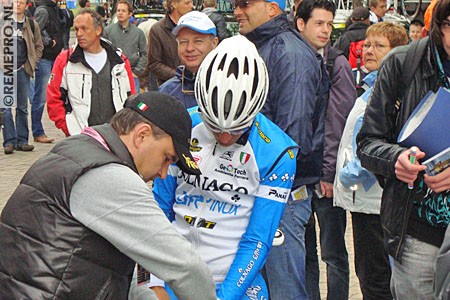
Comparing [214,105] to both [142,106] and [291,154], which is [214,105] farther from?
[142,106]

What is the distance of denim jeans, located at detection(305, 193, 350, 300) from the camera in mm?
5746

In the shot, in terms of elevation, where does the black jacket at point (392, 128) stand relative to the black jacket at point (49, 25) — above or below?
above

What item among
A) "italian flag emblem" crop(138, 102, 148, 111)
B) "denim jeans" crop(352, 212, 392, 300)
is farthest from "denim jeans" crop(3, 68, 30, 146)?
"italian flag emblem" crop(138, 102, 148, 111)

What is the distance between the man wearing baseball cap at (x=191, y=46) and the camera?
4.98 metres

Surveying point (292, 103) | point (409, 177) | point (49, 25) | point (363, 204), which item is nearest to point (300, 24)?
point (363, 204)

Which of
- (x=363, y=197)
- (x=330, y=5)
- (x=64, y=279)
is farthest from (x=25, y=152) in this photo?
(x=64, y=279)

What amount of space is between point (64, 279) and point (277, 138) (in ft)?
4.58

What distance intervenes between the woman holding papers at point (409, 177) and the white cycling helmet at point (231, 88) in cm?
56

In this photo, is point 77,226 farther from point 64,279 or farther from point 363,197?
point 363,197

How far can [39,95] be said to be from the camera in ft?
44.8

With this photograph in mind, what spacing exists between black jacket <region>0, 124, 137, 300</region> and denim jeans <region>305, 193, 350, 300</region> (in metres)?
3.09

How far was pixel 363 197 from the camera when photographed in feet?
17.3

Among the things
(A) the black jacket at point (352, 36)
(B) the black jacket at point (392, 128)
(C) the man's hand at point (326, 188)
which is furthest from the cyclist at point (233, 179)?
(A) the black jacket at point (352, 36)

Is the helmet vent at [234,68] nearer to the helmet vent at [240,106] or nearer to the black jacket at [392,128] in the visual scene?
the helmet vent at [240,106]
